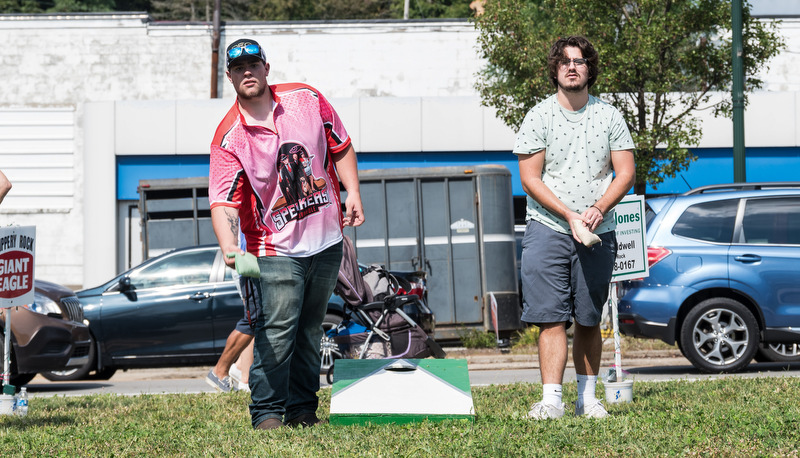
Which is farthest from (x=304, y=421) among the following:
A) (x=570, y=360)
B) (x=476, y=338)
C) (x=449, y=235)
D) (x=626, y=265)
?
(x=449, y=235)

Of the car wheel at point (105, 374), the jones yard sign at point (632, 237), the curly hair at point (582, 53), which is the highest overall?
the curly hair at point (582, 53)

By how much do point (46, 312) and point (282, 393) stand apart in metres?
6.04

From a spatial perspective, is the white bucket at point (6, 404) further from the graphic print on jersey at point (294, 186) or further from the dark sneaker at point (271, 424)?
the graphic print on jersey at point (294, 186)

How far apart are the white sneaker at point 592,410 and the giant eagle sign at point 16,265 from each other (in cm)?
404

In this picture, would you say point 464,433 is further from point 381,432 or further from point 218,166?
point 218,166

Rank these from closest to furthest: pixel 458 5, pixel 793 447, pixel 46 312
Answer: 1. pixel 793 447
2. pixel 46 312
3. pixel 458 5

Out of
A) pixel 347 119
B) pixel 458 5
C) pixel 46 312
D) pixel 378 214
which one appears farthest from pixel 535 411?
pixel 458 5

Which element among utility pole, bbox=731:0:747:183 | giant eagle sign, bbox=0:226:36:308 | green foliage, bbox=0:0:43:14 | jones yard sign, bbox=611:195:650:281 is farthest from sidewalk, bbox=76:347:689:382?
green foliage, bbox=0:0:43:14

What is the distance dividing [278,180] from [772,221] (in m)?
6.85

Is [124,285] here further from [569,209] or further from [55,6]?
[55,6]

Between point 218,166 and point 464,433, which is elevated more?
point 218,166

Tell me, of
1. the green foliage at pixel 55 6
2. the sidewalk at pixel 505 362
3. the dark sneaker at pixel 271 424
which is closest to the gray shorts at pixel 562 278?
the dark sneaker at pixel 271 424

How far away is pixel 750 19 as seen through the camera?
16.6 meters

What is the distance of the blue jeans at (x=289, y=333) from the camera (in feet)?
16.8
